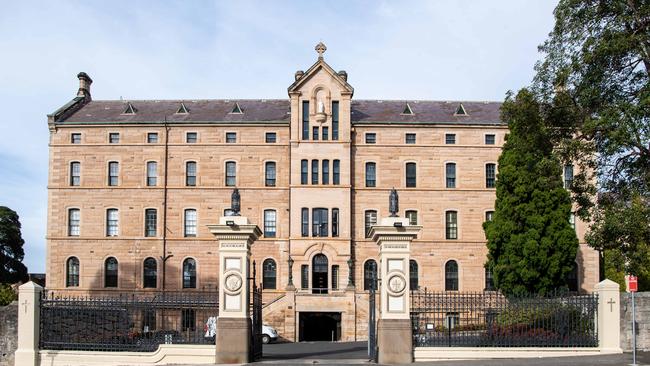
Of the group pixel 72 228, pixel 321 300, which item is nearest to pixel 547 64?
pixel 321 300

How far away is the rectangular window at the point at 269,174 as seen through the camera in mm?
49000

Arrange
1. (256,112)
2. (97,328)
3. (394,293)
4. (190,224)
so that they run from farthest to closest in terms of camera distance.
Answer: (256,112) < (190,224) < (97,328) < (394,293)

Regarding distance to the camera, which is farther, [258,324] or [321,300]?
[321,300]

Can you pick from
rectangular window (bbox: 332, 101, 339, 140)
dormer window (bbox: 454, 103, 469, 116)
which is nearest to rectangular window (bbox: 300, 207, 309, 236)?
rectangular window (bbox: 332, 101, 339, 140)

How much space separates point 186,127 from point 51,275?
12438mm

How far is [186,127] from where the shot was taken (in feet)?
163

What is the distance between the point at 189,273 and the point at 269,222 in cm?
587

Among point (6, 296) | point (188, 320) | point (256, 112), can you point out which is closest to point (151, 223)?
point (256, 112)

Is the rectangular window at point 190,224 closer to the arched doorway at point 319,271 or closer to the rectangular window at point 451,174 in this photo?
the arched doorway at point 319,271

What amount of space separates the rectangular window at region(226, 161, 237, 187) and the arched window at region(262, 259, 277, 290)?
5372 mm

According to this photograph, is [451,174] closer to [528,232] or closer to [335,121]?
[335,121]

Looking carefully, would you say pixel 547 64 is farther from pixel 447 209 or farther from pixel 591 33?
pixel 447 209

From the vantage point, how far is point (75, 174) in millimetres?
49906

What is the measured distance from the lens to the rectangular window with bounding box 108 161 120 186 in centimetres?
4972
